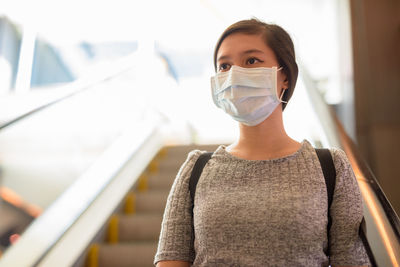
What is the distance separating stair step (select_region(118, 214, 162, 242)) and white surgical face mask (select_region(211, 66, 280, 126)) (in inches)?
73.8

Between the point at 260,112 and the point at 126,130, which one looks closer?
the point at 260,112

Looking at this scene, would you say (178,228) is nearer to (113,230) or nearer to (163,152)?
(113,230)

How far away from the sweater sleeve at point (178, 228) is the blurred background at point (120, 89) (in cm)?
92

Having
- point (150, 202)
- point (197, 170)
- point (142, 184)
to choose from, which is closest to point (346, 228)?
point (197, 170)

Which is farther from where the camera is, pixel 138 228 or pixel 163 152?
pixel 163 152

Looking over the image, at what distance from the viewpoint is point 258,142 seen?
1240 mm

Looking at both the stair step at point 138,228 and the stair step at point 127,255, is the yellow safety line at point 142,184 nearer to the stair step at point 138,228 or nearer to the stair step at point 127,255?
the stair step at point 138,228

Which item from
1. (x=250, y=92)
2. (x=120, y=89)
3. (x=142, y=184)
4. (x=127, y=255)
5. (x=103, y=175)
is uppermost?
(x=120, y=89)

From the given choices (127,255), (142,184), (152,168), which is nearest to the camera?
(127,255)

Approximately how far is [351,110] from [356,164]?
7.97 ft

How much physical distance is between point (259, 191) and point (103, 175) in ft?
7.86

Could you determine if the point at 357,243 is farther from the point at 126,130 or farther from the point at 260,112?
the point at 126,130

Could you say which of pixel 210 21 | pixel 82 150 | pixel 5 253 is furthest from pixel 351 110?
pixel 210 21

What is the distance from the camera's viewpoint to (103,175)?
3275 mm
